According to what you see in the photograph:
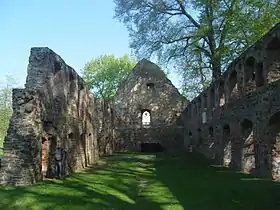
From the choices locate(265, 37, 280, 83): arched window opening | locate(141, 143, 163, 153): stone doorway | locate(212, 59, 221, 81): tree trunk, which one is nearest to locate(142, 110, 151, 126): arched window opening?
locate(141, 143, 163, 153): stone doorway

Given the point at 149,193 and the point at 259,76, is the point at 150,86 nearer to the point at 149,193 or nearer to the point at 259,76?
the point at 259,76

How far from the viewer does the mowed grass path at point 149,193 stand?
26.6 ft

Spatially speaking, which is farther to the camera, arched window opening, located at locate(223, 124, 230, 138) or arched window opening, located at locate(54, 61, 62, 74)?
arched window opening, located at locate(223, 124, 230, 138)

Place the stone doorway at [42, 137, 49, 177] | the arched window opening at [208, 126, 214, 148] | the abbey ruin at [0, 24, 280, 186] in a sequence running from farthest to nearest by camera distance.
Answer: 1. the arched window opening at [208, 126, 214, 148]
2. the stone doorway at [42, 137, 49, 177]
3. the abbey ruin at [0, 24, 280, 186]

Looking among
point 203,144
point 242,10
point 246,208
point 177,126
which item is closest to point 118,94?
point 177,126

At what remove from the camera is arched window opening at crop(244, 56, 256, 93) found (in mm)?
13938

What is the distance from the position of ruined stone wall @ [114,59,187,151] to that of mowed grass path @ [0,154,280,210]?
58.5ft

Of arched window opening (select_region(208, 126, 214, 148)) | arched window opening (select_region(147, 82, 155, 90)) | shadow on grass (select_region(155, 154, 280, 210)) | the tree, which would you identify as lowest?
shadow on grass (select_region(155, 154, 280, 210))

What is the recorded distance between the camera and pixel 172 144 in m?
30.8

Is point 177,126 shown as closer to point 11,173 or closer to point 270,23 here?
point 270,23

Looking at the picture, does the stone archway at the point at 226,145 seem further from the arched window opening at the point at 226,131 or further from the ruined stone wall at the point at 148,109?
the ruined stone wall at the point at 148,109

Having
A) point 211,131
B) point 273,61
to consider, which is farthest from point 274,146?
point 211,131

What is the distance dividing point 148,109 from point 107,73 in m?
23.8

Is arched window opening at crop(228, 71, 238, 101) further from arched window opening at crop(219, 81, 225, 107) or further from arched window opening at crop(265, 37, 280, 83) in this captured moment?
arched window opening at crop(265, 37, 280, 83)
